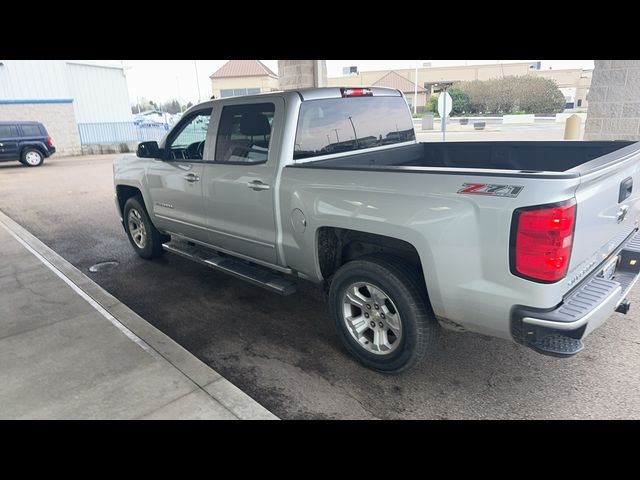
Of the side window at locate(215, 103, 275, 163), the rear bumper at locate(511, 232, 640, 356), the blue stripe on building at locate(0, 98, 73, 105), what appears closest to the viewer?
the rear bumper at locate(511, 232, 640, 356)

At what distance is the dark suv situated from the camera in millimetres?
18531

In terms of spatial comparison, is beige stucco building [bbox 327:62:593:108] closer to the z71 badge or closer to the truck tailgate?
the truck tailgate

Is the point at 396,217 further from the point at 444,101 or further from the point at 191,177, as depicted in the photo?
the point at 444,101

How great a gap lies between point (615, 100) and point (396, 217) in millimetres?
7168

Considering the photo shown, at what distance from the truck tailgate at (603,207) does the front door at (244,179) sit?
2.25 metres

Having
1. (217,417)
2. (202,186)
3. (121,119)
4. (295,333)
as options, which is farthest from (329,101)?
(121,119)

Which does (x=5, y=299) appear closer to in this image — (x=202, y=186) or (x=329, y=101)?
(x=202, y=186)

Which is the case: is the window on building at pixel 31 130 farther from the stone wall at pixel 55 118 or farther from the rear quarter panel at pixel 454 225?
the rear quarter panel at pixel 454 225

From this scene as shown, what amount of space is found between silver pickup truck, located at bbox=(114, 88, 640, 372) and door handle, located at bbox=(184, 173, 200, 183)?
0.02 m

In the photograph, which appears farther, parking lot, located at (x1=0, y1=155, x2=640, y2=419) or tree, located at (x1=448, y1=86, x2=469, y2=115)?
tree, located at (x1=448, y1=86, x2=469, y2=115)

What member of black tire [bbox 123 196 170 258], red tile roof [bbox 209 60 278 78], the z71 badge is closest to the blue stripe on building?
black tire [bbox 123 196 170 258]

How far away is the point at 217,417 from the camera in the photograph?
9.38 feet

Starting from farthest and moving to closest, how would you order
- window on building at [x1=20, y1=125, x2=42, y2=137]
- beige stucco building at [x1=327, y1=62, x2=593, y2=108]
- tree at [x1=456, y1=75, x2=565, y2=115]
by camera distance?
beige stucco building at [x1=327, y1=62, x2=593, y2=108] < tree at [x1=456, y1=75, x2=565, y2=115] < window on building at [x1=20, y1=125, x2=42, y2=137]

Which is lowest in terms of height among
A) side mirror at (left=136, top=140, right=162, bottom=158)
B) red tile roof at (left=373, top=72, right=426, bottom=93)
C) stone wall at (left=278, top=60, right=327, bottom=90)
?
side mirror at (left=136, top=140, right=162, bottom=158)
